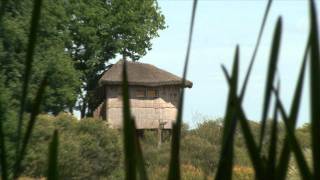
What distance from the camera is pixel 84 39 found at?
121 feet

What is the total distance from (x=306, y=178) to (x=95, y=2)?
122 feet

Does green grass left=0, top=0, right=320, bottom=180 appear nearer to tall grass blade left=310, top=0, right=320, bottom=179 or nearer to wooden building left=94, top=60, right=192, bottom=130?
tall grass blade left=310, top=0, right=320, bottom=179

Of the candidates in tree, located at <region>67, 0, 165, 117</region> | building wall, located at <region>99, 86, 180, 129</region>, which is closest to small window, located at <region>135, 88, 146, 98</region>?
building wall, located at <region>99, 86, 180, 129</region>

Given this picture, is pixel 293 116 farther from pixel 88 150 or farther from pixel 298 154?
pixel 88 150

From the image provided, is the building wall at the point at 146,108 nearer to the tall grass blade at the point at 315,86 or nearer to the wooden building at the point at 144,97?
the wooden building at the point at 144,97

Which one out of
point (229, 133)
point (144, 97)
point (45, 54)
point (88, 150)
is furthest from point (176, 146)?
point (144, 97)

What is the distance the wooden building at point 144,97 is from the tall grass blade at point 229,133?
115ft

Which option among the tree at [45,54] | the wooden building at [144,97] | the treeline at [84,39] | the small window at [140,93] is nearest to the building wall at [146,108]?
the wooden building at [144,97]

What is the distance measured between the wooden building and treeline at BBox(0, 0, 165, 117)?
119 centimetres

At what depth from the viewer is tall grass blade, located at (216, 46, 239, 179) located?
1.72 feet

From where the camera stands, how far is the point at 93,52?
37.3 meters

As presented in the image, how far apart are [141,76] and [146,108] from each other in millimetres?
1632

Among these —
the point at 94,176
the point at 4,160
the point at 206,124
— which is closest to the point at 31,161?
the point at 94,176

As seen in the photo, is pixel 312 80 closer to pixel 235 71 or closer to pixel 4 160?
pixel 235 71
